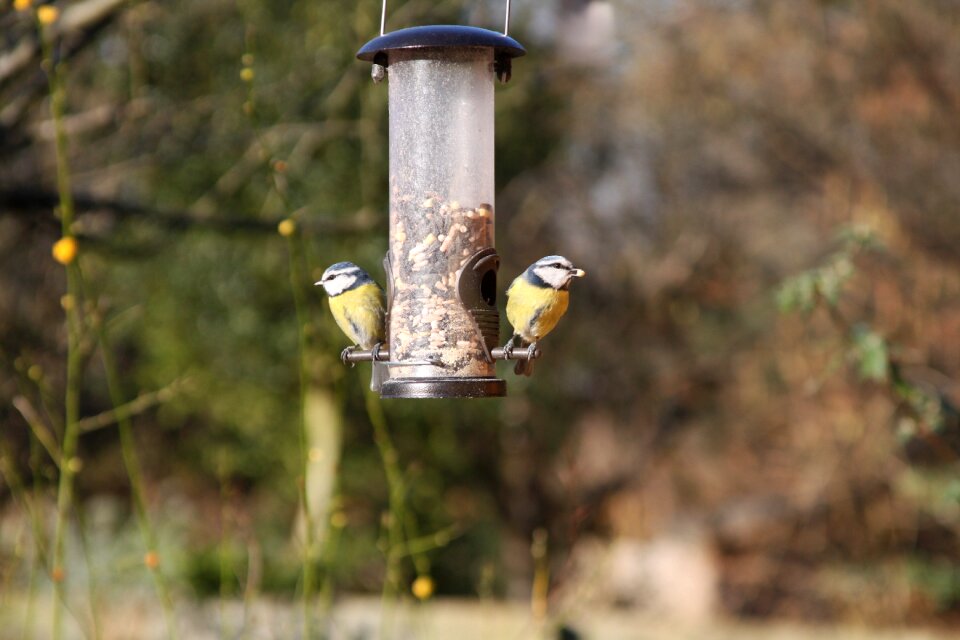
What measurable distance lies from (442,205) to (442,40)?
487 millimetres

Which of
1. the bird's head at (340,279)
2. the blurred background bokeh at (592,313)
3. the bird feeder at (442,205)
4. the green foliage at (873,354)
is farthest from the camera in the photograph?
the blurred background bokeh at (592,313)

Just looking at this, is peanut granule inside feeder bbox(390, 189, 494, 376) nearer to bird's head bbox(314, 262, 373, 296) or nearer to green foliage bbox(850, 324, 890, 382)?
bird's head bbox(314, 262, 373, 296)

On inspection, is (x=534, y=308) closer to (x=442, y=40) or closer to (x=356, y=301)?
(x=356, y=301)

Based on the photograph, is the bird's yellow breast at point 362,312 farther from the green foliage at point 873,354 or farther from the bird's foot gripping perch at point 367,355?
the green foliage at point 873,354

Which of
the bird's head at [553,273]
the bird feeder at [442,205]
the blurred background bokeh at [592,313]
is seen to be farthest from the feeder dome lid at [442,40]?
the blurred background bokeh at [592,313]

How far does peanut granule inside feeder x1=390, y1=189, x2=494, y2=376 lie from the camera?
349 centimetres

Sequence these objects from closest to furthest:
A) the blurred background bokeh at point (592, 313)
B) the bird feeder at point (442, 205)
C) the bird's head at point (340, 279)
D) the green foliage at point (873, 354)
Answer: the bird's head at point (340, 279)
the bird feeder at point (442, 205)
the green foliage at point (873, 354)
the blurred background bokeh at point (592, 313)

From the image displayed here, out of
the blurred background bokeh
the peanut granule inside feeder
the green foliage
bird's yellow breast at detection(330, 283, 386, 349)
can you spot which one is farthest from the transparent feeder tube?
the blurred background bokeh

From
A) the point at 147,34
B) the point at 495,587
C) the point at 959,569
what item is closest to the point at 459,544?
the point at 495,587

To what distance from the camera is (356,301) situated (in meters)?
3.43

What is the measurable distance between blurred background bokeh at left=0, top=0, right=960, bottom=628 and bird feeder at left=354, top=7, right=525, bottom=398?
3418 mm

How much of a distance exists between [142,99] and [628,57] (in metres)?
6.31

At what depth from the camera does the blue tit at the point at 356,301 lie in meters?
3.43

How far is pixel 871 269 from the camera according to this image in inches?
387
